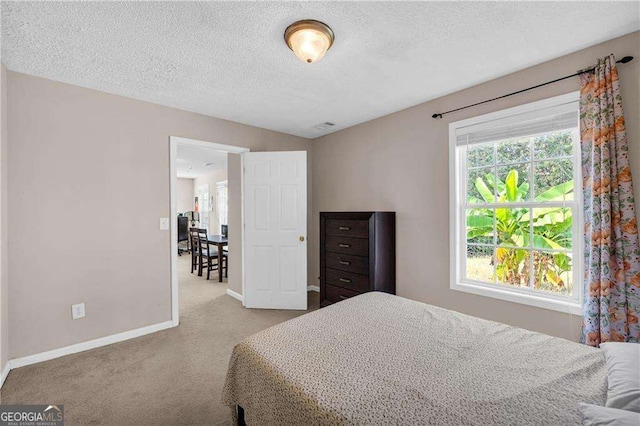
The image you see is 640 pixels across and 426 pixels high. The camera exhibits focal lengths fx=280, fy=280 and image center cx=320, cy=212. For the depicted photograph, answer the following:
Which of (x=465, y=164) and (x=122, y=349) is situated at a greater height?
(x=465, y=164)

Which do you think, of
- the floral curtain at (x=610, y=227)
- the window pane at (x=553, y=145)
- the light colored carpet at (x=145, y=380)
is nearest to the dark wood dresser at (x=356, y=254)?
the light colored carpet at (x=145, y=380)

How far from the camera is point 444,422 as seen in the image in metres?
0.85

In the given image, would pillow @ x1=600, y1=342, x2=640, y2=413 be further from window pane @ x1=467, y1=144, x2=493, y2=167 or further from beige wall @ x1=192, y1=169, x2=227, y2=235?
beige wall @ x1=192, y1=169, x2=227, y2=235

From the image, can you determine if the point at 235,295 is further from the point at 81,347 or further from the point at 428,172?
the point at 428,172

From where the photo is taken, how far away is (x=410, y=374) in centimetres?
110

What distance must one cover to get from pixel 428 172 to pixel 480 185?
504 mm

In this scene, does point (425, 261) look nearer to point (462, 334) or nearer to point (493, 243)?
point (493, 243)

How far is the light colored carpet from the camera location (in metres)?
1.73

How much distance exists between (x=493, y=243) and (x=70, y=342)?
3920 millimetres

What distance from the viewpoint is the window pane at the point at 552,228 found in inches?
85.9

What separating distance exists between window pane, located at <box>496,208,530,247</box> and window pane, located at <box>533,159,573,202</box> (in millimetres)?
191

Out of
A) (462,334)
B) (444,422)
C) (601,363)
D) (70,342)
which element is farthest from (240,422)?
(70,342)

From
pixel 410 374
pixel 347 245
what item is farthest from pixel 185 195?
pixel 410 374

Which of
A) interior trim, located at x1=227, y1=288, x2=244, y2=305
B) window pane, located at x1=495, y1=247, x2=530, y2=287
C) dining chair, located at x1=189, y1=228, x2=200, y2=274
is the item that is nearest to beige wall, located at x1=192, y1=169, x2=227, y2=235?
dining chair, located at x1=189, y1=228, x2=200, y2=274
